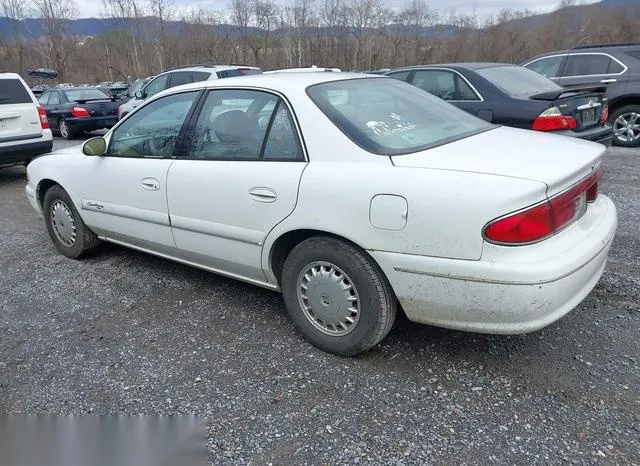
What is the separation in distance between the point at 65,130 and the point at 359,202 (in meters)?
13.9

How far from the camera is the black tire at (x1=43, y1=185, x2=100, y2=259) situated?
4.52 metres

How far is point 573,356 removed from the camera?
2.85 metres

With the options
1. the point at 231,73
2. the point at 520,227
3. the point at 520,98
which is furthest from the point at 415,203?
the point at 231,73

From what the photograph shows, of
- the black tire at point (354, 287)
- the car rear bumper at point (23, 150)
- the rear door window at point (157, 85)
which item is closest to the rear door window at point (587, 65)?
the black tire at point (354, 287)

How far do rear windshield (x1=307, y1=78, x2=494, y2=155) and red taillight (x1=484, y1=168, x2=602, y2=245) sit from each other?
0.68 metres

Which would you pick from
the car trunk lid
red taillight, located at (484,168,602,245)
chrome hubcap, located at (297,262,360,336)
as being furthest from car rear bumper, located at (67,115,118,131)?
red taillight, located at (484,168,602,245)

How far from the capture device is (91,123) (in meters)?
14.1

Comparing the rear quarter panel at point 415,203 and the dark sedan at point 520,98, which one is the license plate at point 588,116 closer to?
the dark sedan at point 520,98

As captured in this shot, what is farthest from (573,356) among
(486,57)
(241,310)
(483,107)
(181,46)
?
(181,46)

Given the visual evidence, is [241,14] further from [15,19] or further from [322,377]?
[322,377]

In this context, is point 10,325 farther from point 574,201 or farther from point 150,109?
point 574,201

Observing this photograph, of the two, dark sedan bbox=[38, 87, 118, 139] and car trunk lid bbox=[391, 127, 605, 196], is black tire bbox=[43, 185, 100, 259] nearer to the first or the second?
car trunk lid bbox=[391, 127, 605, 196]

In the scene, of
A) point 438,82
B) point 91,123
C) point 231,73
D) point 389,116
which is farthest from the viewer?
point 91,123

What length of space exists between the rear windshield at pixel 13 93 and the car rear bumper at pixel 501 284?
319 inches
